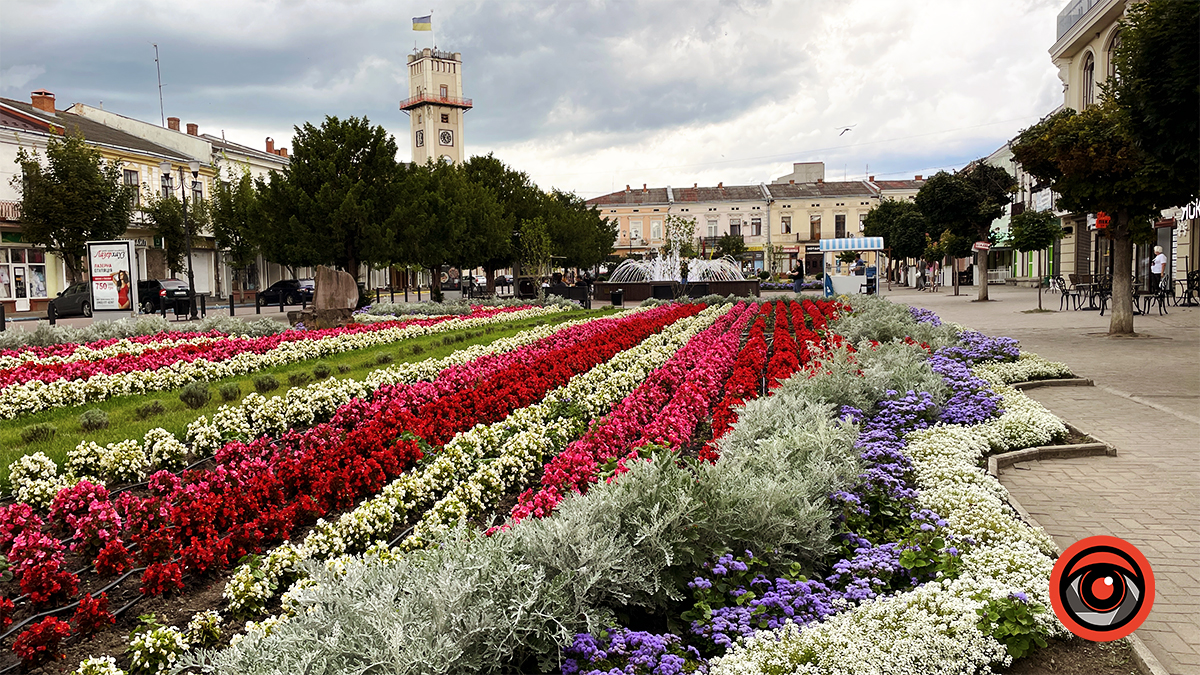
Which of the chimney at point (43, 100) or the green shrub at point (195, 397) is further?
the chimney at point (43, 100)

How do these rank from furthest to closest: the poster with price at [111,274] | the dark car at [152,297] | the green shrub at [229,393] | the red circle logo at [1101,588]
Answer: the dark car at [152,297] → the poster with price at [111,274] → the green shrub at [229,393] → the red circle logo at [1101,588]

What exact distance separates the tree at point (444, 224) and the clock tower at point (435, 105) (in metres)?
46.1

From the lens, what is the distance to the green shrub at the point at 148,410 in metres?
7.81

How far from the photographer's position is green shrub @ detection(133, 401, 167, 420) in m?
7.81

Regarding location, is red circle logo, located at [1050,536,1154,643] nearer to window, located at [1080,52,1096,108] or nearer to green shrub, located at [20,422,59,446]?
green shrub, located at [20,422,59,446]

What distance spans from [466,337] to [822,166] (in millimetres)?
80366

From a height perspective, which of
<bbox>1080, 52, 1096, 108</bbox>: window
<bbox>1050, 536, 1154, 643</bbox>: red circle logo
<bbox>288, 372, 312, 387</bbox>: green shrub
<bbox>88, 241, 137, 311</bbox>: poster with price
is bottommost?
<bbox>288, 372, 312, 387</bbox>: green shrub

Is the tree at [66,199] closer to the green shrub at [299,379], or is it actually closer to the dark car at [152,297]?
the dark car at [152,297]

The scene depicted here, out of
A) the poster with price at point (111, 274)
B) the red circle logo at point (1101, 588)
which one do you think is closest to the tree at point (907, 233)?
the poster with price at point (111, 274)

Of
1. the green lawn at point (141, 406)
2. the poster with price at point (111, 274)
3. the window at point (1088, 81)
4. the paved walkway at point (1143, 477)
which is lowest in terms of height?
the paved walkway at point (1143, 477)

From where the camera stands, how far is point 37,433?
6.80 m

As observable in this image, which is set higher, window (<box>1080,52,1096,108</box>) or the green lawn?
window (<box>1080,52,1096,108</box>)

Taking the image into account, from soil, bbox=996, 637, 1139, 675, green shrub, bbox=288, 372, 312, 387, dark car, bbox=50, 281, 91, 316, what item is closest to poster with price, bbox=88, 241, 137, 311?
green shrub, bbox=288, 372, 312, 387

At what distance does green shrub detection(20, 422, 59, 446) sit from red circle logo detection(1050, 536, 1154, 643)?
300 inches
